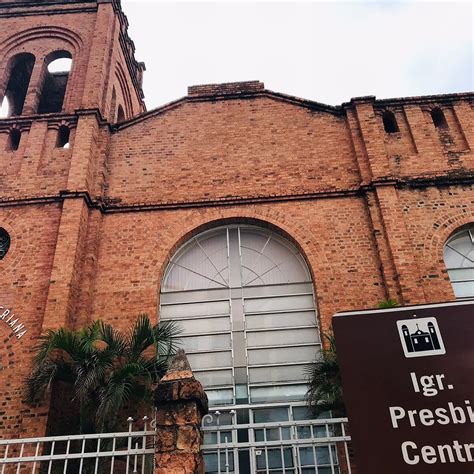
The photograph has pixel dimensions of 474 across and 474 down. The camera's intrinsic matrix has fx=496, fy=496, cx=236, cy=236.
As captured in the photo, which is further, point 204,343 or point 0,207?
point 0,207

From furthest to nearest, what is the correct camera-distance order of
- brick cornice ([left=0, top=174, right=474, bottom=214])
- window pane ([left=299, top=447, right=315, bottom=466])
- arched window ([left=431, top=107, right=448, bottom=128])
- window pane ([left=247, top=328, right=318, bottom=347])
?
1. arched window ([left=431, top=107, right=448, bottom=128])
2. brick cornice ([left=0, top=174, right=474, bottom=214])
3. window pane ([left=247, top=328, right=318, bottom=347])
4. window pane ([left=299, top=447, right=315, bottom=466])

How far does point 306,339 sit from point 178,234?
12.2ft

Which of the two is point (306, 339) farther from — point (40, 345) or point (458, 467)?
point (458, 467)

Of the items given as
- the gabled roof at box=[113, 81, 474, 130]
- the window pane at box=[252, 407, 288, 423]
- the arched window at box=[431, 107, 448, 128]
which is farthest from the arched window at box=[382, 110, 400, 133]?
the window pane at box=[252, 407, 288, 423]

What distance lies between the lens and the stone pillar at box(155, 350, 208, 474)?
16.7 feet

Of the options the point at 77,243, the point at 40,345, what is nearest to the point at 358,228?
the point at 77,243

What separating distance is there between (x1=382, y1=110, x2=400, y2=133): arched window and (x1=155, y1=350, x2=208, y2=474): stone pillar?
9.73 meters

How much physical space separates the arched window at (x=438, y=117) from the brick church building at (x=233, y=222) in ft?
0.13

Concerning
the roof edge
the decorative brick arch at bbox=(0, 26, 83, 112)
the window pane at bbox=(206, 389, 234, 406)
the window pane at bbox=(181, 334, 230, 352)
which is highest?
the decorative brick arch at bbox=(0, 26, 83, 112)

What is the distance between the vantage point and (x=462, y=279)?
35.4ft

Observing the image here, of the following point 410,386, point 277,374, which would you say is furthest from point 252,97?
point 410,386

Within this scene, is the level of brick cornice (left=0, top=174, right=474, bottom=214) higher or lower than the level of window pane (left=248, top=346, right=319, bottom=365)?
higher

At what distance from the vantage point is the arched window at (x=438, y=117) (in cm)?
1296

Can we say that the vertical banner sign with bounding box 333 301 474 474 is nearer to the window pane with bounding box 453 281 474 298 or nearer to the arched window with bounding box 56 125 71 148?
the window pane with bounding box 453 281 474 298
